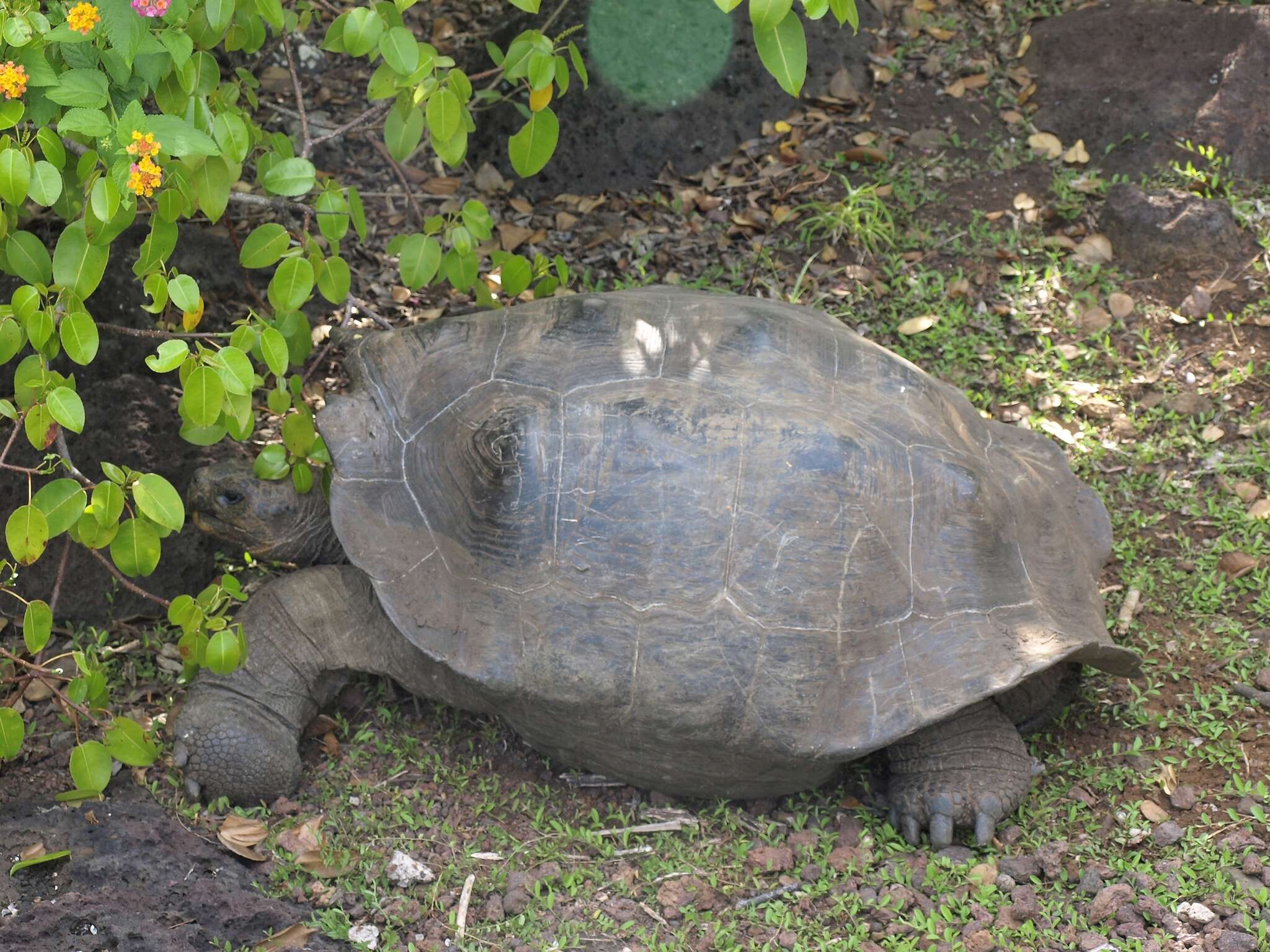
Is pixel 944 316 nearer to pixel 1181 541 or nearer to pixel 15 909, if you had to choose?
pixel 1181 541

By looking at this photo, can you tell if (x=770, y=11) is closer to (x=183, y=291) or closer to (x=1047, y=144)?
(x=183, y=291)

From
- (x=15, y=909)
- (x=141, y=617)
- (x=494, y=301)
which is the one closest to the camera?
(x=15, y=909)

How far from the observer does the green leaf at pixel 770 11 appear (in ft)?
7.68

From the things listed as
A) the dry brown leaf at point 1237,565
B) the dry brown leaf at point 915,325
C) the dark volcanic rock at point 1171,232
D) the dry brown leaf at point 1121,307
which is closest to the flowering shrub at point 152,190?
the dry brown leaf at point 915,325

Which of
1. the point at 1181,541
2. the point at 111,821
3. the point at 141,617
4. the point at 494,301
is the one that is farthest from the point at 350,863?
the point at 1181,541

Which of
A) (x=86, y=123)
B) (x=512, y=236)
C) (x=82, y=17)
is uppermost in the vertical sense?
(x=82, y=17)

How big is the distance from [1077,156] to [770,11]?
4.37 meters

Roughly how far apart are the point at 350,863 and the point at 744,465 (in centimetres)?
171

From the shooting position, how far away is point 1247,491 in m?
4.80

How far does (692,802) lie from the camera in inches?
156

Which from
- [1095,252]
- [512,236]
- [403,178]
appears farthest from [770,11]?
[1095,252]

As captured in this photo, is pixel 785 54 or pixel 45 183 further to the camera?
pixel 45 183

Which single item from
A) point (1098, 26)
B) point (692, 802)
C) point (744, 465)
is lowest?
point (692, 802)

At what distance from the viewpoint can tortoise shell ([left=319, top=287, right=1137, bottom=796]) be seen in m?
3.51
